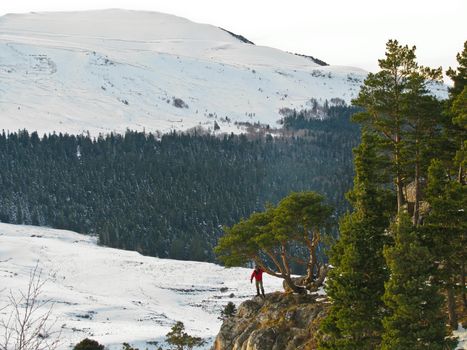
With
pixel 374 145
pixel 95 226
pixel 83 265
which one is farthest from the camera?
pixel 95 226

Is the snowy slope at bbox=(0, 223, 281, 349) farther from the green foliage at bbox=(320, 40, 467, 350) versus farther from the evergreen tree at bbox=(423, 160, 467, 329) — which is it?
the evergreen tree at bbox=(423, 160, 467, 329)

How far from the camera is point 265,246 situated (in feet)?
125

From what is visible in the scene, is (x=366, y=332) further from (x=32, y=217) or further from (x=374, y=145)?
(x=32, y=217)

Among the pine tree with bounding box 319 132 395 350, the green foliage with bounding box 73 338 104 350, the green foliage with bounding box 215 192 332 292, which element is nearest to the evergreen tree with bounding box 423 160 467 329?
Answer: the pine tree with bounding box 319 132 395 350

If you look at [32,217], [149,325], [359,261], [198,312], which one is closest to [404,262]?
[359,261]

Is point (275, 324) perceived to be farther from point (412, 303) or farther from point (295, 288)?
point (412, 303)

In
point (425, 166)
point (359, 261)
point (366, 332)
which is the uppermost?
point (425, 166)

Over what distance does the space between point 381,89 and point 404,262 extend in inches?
490

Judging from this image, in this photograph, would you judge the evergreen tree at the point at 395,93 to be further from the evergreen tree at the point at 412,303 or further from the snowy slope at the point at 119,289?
the snowy slope at the point at 119,289

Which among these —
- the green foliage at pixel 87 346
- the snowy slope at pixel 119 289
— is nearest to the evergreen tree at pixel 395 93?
the green foliage at pixel 87 346

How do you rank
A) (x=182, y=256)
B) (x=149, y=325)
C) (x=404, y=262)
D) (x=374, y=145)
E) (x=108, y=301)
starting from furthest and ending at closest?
(x=182, y=256) → (x=108, y=301) → (x=149, y=325) → (x=374, y=145) → (x=404, y=262)

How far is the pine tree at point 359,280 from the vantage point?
27453 mm

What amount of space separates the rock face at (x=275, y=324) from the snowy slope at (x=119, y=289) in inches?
1010

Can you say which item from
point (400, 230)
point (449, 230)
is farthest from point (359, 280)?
point (449, 230)
